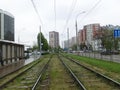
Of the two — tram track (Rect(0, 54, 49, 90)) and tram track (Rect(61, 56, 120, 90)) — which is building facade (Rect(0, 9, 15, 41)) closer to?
tram track (Rect(0, 54, 49, 90))

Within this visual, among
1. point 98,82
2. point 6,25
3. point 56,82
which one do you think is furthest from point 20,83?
point 6,25

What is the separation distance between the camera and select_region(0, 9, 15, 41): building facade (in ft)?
356

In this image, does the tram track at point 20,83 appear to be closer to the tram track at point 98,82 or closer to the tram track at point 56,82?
the tram track at point 56,82

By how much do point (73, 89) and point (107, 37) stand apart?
75.2 m

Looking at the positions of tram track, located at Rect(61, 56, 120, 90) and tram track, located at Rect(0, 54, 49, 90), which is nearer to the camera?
tram track, located at Rect(61, 56, 120, 90)

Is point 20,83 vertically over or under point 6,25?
under

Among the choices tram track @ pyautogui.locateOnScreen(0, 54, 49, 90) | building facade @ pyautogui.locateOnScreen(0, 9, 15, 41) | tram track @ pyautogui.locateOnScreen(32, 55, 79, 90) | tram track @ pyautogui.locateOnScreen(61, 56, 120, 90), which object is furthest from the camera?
building facade @ pyautogui.locateOnScreen(0, 9, 15, 41)

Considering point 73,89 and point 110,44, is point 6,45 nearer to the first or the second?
point 73,89

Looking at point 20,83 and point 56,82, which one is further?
point 20,83

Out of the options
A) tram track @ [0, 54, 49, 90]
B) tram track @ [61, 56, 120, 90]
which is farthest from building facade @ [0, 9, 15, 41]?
tram track @ [61, 56, 120, 90]

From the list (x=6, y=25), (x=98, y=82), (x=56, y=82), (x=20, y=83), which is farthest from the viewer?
(x=6, y=25)

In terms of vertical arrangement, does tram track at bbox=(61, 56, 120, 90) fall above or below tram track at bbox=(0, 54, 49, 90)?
above

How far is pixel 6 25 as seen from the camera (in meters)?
116

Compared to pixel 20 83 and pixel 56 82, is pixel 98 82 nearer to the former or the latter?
pixel 56 82
